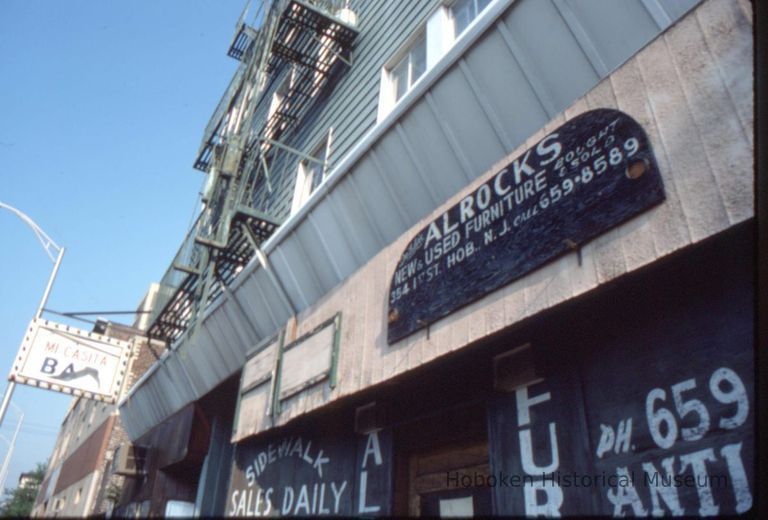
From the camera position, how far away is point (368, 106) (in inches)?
396

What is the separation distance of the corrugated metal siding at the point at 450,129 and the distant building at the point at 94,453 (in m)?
11.3

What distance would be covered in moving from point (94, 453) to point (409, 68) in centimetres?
2353

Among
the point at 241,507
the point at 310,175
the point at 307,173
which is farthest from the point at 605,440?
the point at 307,173

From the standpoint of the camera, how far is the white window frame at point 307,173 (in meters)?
11.1

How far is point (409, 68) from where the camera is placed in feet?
32.0

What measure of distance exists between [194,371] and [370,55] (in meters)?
8.15

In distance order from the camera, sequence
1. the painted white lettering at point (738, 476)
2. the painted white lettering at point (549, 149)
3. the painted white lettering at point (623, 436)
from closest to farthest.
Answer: the painted white lettering at point (738, 476) → the painted white lettering at point (623, 436) → the painted white lettering at point (549, 149)

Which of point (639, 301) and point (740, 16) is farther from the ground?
point (740, 16)

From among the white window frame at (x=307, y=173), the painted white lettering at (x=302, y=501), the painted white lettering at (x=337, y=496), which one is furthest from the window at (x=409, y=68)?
the painted white lettering at (x=302, y=501)

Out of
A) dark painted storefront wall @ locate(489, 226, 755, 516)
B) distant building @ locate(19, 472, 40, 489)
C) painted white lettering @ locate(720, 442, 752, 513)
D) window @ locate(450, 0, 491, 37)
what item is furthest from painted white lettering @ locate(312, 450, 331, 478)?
distant building @ locate(19, 472, 40, 489)

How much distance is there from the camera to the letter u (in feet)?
14.3

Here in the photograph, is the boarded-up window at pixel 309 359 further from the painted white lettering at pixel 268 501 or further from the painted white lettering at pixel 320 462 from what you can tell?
the painted white lettering at pixel 268 501

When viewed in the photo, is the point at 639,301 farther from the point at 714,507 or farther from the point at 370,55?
the point at 370,55

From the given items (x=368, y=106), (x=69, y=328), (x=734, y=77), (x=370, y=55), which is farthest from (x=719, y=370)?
(x=69, y=328)
